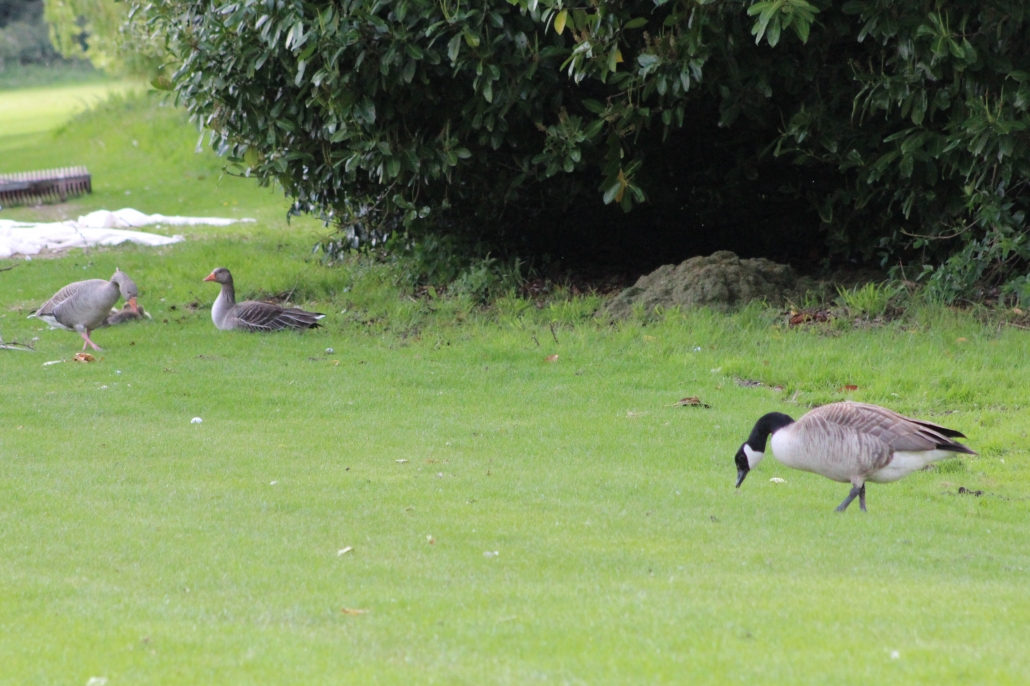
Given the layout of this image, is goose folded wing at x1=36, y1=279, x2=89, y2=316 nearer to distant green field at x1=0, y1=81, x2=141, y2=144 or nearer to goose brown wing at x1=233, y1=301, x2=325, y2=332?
goose brown wing at x1=233, y1=301, x2=325, y2=332

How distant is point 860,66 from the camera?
44.2 feet

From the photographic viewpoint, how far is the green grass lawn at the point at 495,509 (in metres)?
4.88

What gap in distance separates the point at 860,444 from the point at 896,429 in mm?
255

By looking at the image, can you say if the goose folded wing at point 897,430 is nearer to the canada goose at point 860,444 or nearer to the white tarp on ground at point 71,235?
the canada goose at point 860,444

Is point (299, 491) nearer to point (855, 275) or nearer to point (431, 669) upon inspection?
point (431, 669)

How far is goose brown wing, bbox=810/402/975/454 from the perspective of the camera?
23.3ft

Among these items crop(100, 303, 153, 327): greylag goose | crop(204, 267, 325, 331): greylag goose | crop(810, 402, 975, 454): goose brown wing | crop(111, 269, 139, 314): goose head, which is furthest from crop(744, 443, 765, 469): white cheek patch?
crop(100, 303, 153, 327): greylag goose

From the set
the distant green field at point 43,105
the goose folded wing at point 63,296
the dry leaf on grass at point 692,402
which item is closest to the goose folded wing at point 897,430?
the dry leaf on grass at point 692,402

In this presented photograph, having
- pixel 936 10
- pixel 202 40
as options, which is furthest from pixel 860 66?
pixel 202 40

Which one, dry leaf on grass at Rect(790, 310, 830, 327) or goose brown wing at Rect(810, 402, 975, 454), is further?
dry leaf on grass at Rect(790, 310, 830, 327)

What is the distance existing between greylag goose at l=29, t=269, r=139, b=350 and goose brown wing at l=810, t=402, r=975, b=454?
8.99 meters

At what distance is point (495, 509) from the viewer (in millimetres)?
7441

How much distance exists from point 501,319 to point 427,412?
388cm

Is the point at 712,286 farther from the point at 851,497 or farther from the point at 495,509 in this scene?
the point at 495,509
